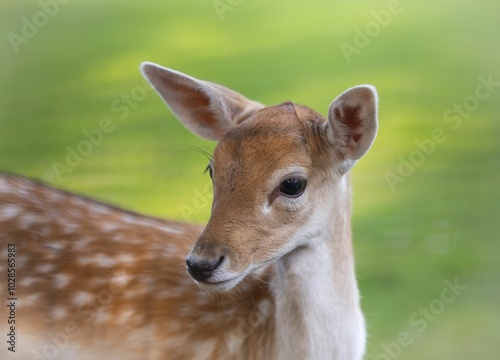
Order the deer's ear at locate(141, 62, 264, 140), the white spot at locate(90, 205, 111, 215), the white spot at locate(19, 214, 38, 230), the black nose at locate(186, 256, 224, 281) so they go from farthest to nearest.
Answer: the white spot at locate(90, 205, 111, 215) < the white spot at locate(19, 214, 38, 230) < the deer's ear at locate(141, 62, 264, 140) < the black nose at locate(186, 256, 224, 281)

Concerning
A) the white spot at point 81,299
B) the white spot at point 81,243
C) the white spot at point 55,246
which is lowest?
the white spot at point 81,299

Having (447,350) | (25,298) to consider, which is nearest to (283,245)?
(25,298)

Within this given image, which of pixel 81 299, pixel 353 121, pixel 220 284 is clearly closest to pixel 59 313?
pixel 81 299

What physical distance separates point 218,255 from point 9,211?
930mm

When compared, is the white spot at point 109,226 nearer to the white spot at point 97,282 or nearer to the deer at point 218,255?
the deer at point 218,255

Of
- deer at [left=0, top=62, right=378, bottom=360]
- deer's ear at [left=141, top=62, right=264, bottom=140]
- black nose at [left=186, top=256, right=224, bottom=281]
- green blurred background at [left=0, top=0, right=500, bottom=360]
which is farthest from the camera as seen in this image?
green blurred background at [left=0, top=0, right=500, bottom=360]

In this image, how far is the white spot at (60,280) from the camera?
237 cm

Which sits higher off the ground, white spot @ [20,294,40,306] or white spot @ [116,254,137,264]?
white spot @ [116,254,137,264]

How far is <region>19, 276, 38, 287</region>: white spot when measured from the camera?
2.37 m

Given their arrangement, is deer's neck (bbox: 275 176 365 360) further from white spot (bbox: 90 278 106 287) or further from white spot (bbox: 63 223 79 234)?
white spot (bbox: 63 223 79 234)

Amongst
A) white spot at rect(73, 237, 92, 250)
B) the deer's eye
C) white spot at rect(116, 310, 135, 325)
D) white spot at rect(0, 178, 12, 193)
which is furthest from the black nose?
white spot at rect(0, 178, 12, 193)

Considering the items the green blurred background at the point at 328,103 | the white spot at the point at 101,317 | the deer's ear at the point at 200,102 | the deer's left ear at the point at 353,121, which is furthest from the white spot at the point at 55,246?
the deer's left ear at the point at 353,121

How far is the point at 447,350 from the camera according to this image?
3137mm

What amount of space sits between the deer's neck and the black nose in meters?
0.33
